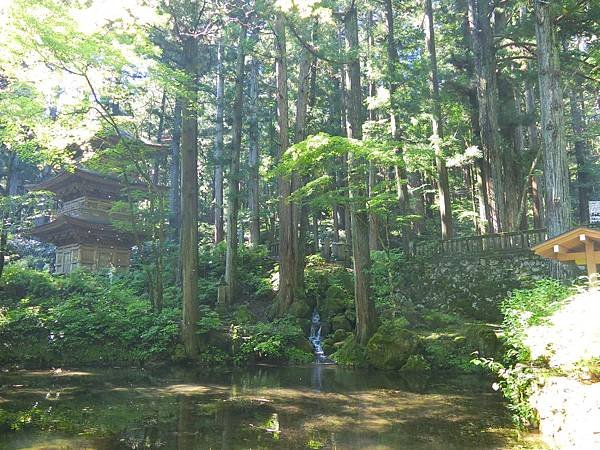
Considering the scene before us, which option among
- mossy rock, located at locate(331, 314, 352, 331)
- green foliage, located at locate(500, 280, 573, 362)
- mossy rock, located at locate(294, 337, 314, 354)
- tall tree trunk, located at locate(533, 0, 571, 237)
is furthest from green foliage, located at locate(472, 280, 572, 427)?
mossy rock, located at locate(331, 314, 352, 331)

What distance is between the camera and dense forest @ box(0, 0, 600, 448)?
11633 millimetres

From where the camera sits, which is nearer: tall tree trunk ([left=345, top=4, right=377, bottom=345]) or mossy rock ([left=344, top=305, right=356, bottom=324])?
tall tree trunk ([left=345, top=4, right=377, bottom=345])

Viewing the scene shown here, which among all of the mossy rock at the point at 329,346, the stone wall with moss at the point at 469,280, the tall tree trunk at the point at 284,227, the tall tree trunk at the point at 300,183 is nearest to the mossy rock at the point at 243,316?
the tall tree trunk at the point at 284,227

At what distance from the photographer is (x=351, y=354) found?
498 inches

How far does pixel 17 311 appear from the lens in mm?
14469

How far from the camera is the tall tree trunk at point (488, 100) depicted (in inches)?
640

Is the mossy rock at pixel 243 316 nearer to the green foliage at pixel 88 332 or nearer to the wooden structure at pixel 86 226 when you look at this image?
the green foliage at pixel 88 332

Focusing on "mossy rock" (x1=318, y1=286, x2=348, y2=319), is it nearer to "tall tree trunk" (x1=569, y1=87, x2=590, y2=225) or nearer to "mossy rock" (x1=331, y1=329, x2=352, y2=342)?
"mossy rock" (x1=331, y1=329, x2=352, y2=342)

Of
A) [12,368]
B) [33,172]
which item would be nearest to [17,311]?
[12,368]

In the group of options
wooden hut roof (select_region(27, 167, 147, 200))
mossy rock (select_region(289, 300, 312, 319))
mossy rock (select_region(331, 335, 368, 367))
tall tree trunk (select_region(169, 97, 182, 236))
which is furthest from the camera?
tall tree trunk (select_region(169, 97, 182, 236))

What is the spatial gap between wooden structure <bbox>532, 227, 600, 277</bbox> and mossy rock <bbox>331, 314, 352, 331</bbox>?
8.01m

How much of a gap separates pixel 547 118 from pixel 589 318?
776cm

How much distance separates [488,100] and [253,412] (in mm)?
13961

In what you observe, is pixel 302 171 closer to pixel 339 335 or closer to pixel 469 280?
pixel 339 335
